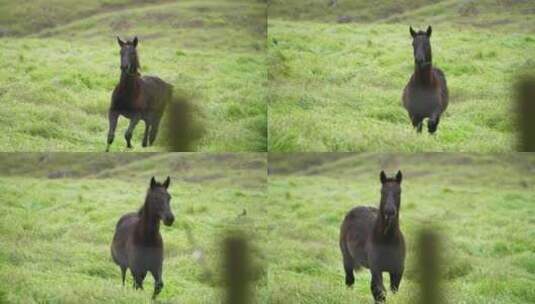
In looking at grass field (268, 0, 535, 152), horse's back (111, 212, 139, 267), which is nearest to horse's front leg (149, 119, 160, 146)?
horse's back (111, 212, 139, 267)

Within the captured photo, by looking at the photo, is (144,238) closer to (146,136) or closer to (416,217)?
(146,136)

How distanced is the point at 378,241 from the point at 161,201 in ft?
5.94

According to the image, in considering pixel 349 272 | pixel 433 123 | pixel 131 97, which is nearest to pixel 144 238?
pixel 131 97

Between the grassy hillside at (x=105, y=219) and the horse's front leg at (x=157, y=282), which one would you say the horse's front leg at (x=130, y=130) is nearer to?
the grassy hillside at (x=105, y=219)

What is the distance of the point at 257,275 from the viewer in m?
7.83

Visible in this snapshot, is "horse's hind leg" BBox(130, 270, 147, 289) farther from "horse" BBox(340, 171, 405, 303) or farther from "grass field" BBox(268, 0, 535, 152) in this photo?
"horse" BBox(340, 171, 405, 303)

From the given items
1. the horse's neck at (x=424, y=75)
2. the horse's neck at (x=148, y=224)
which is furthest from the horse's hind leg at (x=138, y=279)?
the horse's neck at (x=424, y=75)

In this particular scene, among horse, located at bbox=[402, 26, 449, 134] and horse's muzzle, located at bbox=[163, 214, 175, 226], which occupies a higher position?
horse, located at bbox=[402, 26, 449, 134]

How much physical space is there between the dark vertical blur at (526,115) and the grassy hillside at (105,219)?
7.53ft

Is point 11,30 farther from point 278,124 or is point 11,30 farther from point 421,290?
point 421,290

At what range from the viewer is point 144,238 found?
7352 mm

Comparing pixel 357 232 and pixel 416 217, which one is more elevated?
pixel 416 217

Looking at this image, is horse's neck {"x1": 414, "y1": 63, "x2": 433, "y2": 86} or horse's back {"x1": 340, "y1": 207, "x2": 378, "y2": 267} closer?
horse's back {"x1": 340, "y1": 207, "x2": 378, "y2": 267}

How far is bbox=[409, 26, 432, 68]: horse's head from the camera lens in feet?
24.6
